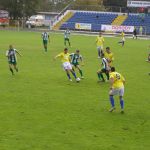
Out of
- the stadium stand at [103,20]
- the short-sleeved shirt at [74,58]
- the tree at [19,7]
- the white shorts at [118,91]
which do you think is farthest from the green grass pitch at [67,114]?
the tree at [19,7]

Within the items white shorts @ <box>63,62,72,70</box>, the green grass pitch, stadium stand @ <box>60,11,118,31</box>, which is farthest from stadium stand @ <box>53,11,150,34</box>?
white shorts @ <box>63,62,72,70</box>

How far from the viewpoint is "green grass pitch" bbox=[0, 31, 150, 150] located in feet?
45.3

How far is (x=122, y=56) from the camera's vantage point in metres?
41.6

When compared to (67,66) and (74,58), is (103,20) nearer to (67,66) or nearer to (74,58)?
(74,58)

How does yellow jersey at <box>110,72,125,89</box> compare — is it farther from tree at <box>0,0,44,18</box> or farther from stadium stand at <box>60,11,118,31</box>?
tree at <box>0,0,44,18</box>

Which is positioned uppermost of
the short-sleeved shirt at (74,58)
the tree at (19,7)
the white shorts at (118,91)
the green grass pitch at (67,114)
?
the tree at (19,7)

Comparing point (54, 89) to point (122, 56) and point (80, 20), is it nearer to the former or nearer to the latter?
point (122, 56)

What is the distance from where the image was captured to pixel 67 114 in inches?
685

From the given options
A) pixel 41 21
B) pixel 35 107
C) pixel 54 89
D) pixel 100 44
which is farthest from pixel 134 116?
pixel 41 21

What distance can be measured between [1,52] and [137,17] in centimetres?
4824

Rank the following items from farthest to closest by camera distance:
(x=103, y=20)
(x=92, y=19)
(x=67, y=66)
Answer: (x=92, y=19)
(x=103, y=20)
(x=67, y=66)

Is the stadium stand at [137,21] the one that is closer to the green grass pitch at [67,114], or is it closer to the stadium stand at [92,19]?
the stadium stand at [92,19]

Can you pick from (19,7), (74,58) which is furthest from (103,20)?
(74,58)

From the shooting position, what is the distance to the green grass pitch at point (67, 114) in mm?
13812
